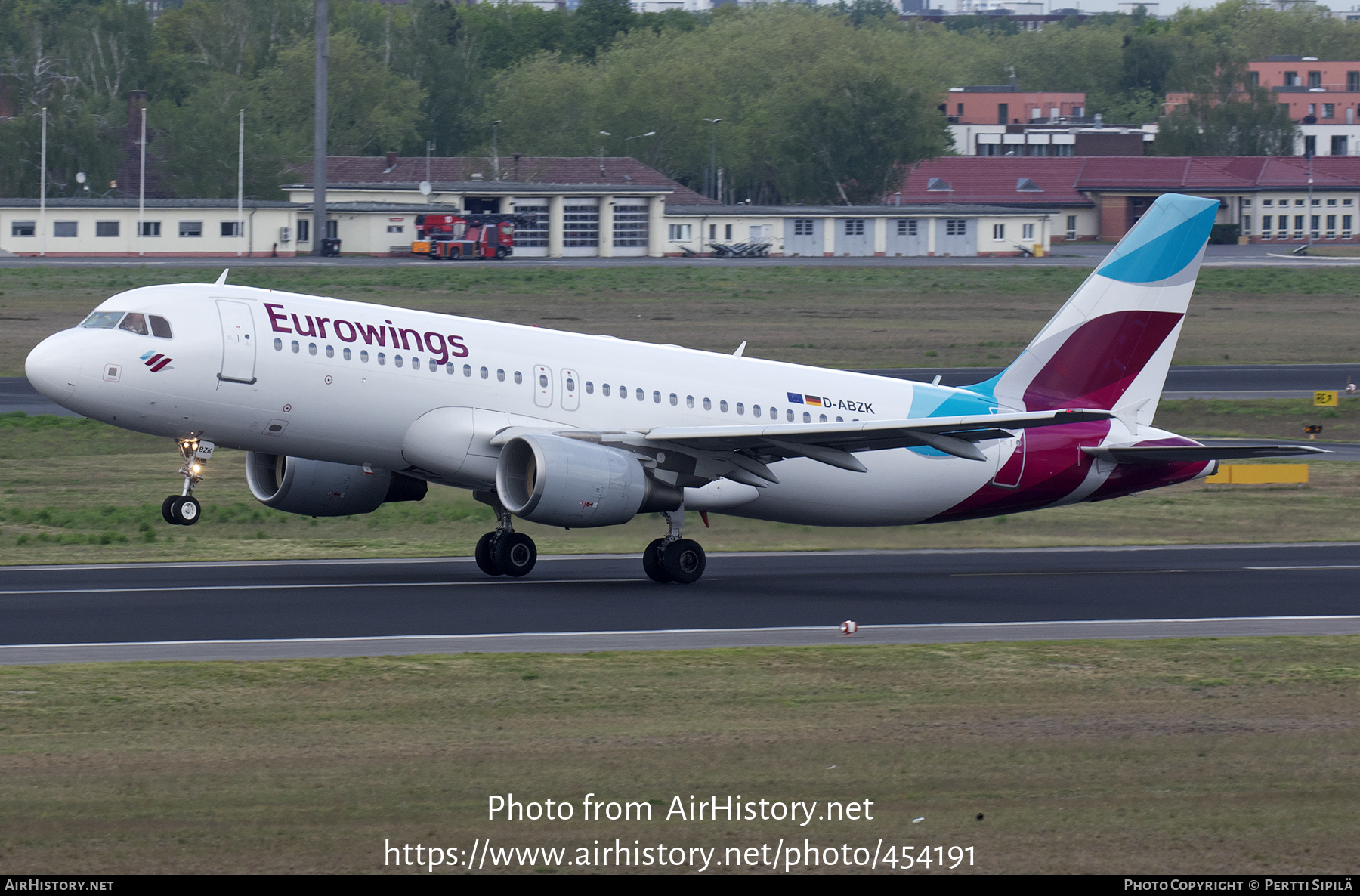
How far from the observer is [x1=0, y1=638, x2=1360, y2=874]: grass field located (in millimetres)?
15000

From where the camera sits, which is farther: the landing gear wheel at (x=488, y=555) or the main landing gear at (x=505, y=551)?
the landing gear wheel at (x=488, y=555)

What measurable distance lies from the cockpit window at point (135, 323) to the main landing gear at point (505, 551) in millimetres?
6961

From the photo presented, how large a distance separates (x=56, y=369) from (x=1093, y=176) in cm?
16435

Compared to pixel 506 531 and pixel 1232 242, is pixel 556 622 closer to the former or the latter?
pixel 506 531

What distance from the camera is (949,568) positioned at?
35.2 m

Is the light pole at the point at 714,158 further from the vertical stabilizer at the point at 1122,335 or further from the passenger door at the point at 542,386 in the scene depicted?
the passenger door at the point at 542,386

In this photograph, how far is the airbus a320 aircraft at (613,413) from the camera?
28.8 meters

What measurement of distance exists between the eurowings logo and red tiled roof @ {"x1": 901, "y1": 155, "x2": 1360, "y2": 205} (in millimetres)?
155152

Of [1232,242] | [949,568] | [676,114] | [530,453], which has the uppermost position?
[676,114]

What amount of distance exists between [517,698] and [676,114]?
17468 centimetres

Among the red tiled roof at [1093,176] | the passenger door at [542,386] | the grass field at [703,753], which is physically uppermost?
the red tiled roof at [1093,176]

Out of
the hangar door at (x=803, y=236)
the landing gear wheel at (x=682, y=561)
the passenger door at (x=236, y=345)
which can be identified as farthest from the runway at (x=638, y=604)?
the hangar door at (x=803, y=236)

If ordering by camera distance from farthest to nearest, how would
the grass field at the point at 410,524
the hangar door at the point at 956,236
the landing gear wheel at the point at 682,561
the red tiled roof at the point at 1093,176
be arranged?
the red tiled roof at the point at 1093,176, the hangar door at the point at 956,236, the grass field at the point at 410,524, the landing gear wheel at the point at 682,561
